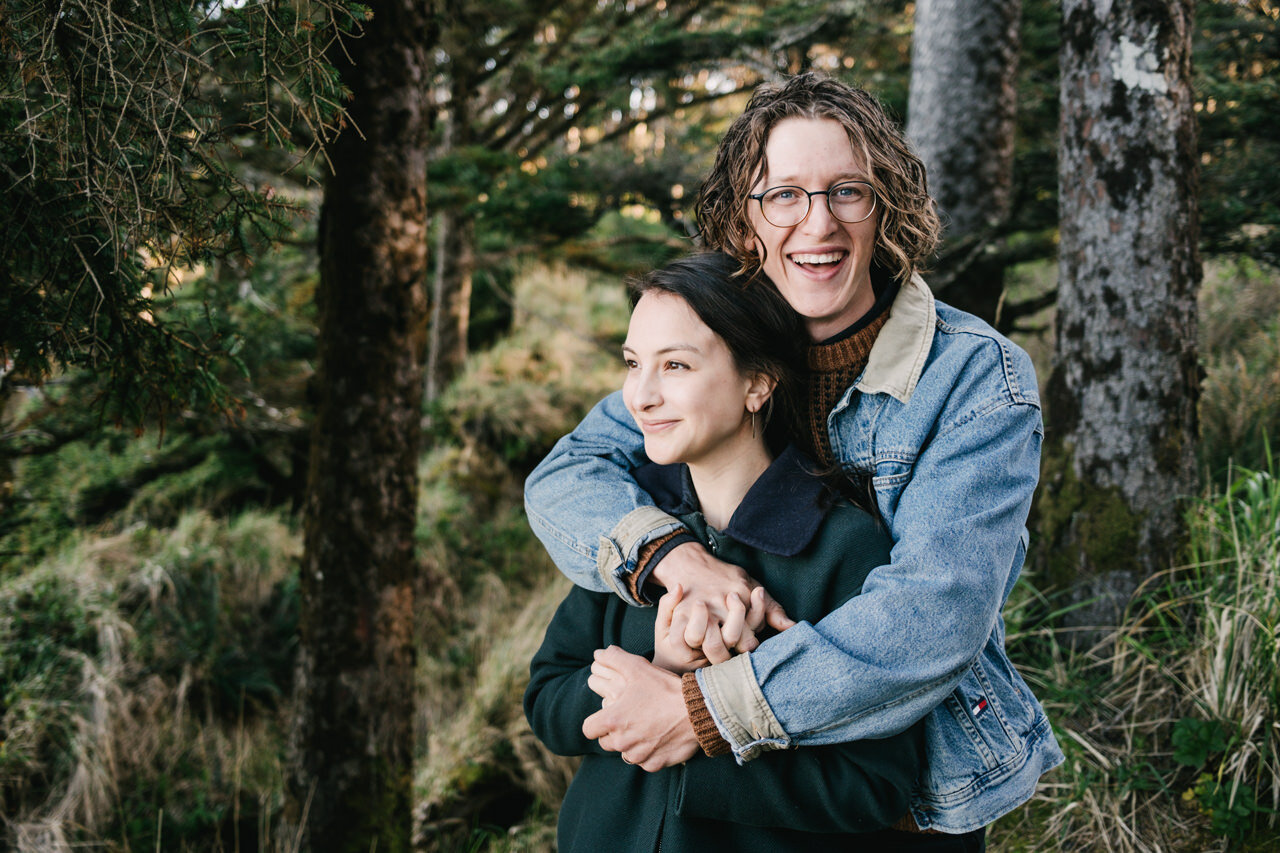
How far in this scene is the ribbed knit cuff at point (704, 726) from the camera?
144cm

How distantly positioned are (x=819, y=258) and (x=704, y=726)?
3.23 feet

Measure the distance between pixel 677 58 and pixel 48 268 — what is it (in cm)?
509

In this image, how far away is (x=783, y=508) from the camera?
1615 millimetres

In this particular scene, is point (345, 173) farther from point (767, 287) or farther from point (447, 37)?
point (447, 37)

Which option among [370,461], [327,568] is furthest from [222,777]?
[370,461]

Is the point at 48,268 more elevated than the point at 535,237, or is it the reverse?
the point at 535,237

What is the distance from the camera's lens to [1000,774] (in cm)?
158

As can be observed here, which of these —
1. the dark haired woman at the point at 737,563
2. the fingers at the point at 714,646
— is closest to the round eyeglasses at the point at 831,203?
the dark haired woman at the point at 737,563

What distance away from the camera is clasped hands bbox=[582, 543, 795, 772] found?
4.85ft

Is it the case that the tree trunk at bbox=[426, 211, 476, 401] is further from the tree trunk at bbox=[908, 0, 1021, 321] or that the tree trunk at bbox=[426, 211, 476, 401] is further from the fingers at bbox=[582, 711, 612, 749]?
the fingers at bbox=[582, 711, 612, 749]

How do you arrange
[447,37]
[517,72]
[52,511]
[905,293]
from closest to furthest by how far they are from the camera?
[905,293], [52,511], [447,37], [517,72]

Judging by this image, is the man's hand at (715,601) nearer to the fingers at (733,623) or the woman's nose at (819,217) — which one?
the fingers at (733,623)

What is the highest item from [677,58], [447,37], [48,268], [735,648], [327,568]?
[447,37]

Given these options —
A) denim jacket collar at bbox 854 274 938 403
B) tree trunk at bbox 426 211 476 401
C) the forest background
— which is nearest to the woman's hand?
denim jacket collar at bbox 854 274 938 403
